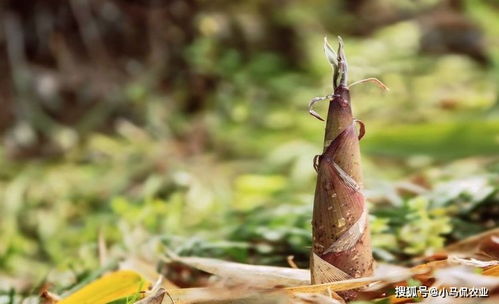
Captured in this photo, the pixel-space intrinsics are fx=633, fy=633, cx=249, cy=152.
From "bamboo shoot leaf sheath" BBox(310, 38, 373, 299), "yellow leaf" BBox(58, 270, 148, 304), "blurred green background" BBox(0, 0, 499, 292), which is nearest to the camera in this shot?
"bamboo shoot leaf sheath" BBox(310, 38, 373, 299)

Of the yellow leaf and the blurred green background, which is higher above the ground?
the blurred green background

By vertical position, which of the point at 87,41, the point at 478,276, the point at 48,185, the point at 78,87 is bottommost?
the point at 478,276

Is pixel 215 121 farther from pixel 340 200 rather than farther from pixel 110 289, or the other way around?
pixel 340 200

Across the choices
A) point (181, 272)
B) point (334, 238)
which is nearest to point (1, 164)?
point (181, 272)

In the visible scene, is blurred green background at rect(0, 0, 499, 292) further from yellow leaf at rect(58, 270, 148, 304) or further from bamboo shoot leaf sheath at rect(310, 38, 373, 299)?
bamboo shoot leaf sheath at rect(310, 38, 373, 299)

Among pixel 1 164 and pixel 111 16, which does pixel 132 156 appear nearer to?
pixel 1 164

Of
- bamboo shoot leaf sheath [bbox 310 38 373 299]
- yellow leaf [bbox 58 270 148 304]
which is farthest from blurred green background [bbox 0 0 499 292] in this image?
bamboo shoot leaf sheath [bbox 310 38 373 299]
